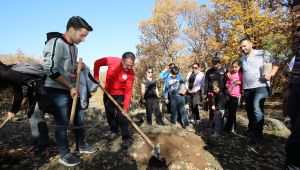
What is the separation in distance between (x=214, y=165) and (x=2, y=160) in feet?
11.9

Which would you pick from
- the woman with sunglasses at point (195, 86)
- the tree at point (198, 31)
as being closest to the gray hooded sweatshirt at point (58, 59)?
the woman with sunglasses at point (195, 86)

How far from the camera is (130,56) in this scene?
489 cm

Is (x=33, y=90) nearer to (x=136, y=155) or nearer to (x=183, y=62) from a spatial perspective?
(x=136, y=155)

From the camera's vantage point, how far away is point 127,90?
5.18m

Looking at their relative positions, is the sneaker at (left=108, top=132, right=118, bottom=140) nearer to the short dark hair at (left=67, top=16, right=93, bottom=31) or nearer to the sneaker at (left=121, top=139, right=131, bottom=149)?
the sneaker at (left=121, top=139, right=131, bottom=149)

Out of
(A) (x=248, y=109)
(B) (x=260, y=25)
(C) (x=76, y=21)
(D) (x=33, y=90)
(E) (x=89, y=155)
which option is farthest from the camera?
(B) (x=260, y=25)

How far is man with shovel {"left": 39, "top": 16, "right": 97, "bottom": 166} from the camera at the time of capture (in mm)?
3646

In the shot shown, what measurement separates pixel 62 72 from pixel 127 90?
1.59 m

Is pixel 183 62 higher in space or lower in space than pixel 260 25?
lower

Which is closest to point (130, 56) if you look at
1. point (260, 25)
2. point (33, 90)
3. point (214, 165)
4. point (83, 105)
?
point (83, 105)

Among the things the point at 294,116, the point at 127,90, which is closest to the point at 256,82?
the point at 294,116

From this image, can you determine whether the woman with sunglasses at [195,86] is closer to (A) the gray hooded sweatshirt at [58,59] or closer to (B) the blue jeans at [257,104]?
(B) the blue jeans at [257,104]

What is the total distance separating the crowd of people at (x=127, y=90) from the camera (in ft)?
11.9

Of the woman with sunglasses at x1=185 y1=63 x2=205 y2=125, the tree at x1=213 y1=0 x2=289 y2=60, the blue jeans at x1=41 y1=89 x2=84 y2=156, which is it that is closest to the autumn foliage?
the tree at x1=213 y1=0 x2=289 y2=60
